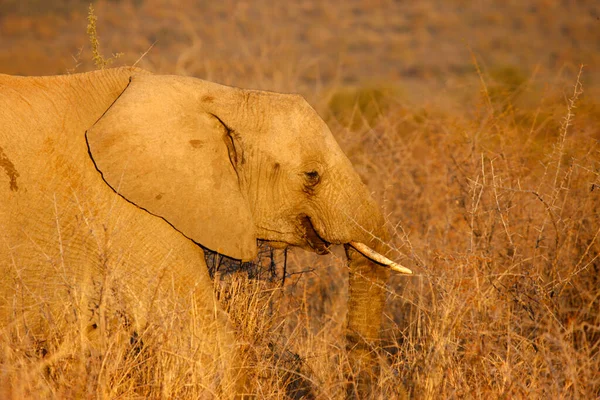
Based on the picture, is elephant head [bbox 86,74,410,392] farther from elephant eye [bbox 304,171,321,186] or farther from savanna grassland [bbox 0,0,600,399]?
savanna grassland [bbox 0,0,600,399]

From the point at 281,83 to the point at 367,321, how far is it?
633 cm

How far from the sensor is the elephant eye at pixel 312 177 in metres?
4.84

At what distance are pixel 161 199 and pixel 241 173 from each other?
0.52m

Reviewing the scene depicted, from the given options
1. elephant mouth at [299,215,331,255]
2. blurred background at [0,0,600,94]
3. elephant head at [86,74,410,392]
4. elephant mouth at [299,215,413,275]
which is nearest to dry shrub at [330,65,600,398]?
elephant mouth at [299,215,413,275]

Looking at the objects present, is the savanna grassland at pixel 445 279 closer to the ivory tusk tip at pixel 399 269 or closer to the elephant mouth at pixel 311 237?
the ivory tusk tip at pixel 399 269

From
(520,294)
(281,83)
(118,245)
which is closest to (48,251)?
(118,245)

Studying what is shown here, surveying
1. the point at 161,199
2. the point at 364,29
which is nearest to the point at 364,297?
the point at 161,199

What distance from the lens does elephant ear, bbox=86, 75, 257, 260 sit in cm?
444

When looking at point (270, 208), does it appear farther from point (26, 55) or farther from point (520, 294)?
point (26, 55)

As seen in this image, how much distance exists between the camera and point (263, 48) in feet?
32.8

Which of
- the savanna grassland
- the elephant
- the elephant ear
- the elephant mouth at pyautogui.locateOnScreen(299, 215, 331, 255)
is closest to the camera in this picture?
the savanna grassland

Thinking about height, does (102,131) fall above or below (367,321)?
above

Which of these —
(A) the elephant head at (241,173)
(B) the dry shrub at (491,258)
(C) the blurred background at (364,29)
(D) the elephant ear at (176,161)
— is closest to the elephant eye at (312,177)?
(A) the elephant head at (241,173)

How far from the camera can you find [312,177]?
484 cm
